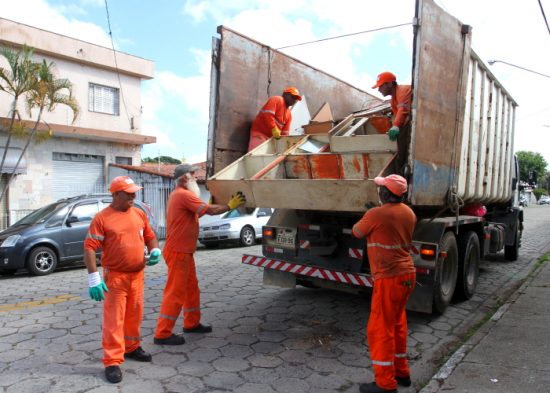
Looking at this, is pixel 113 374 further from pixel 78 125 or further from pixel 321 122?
pixel 78 125

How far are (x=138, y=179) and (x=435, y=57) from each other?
12293mm

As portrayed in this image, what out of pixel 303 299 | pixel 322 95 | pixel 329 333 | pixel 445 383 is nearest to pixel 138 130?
pixel 322 95

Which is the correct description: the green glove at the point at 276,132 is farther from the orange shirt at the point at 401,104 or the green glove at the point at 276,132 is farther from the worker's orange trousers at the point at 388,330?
the worker's orange trousers at the point at 388,330

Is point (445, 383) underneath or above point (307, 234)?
underneath

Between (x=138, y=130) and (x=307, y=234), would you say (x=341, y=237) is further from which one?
(x=138, y=130)

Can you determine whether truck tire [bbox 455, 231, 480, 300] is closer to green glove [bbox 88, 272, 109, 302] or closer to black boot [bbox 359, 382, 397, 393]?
black boot [bbox 359, 382, 397, 393]

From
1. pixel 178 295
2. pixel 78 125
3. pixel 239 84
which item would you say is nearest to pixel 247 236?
pixel 78 125

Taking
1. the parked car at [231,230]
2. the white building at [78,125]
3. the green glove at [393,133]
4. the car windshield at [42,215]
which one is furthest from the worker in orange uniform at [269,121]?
the white building at [78,125]

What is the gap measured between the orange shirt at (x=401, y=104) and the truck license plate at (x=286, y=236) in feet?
5.77

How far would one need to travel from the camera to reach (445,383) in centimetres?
339

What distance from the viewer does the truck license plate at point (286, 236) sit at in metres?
5.40

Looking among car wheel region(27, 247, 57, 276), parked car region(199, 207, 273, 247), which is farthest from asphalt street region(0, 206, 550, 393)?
parked car region(199, 207, 273, 247)

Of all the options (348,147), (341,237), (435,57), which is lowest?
(341,237)

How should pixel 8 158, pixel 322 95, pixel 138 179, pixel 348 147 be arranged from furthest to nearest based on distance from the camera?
pixel 138 179 < pixel 8 158 < pixel 322 95 < pixel 348 147
